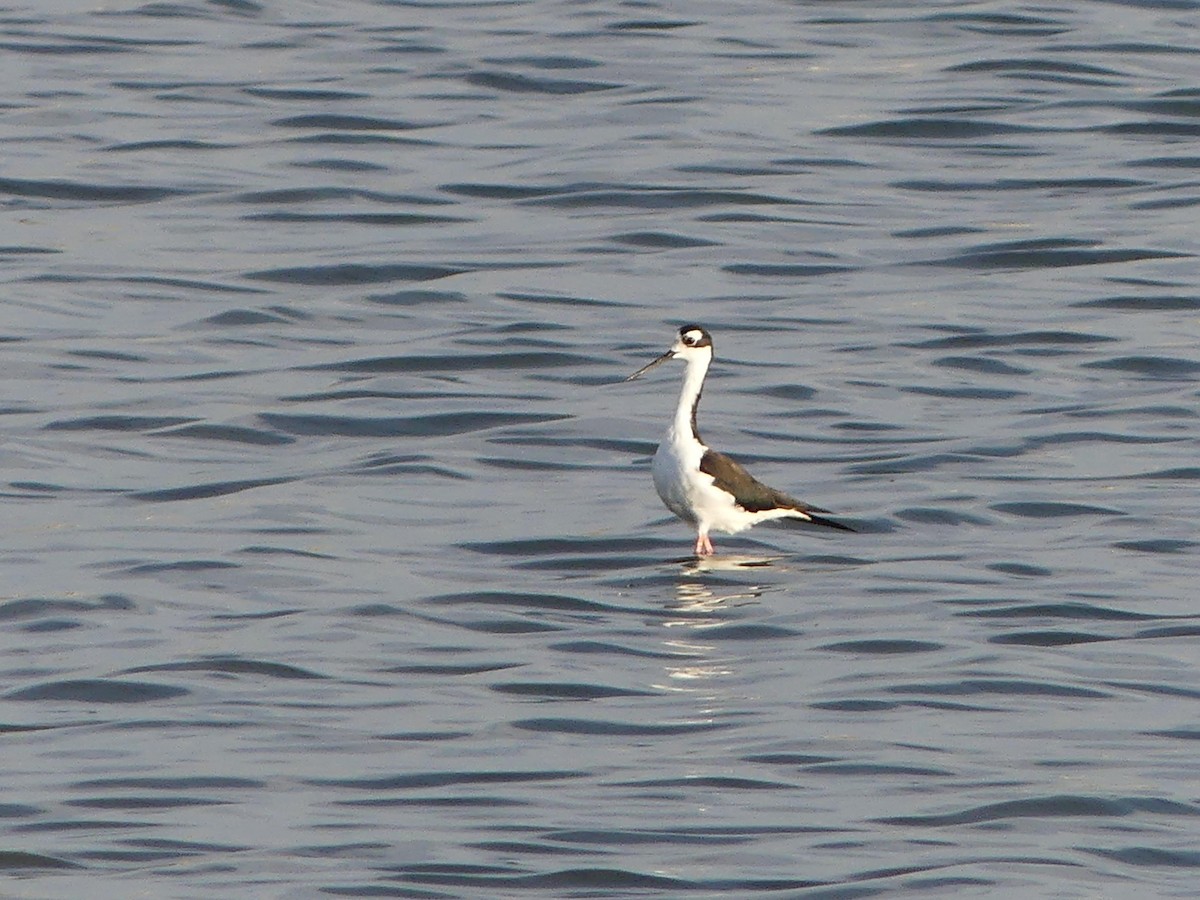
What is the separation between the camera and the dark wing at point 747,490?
13555 mm

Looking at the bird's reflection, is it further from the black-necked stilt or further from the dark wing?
the dark wing

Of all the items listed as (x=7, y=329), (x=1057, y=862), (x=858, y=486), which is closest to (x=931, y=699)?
(x=1057, y=862)

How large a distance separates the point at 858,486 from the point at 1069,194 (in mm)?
7765

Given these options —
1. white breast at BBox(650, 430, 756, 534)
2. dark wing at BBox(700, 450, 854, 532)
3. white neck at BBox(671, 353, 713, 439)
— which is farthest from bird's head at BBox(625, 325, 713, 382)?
dark wing at BBox(700, 450, 854, 532)

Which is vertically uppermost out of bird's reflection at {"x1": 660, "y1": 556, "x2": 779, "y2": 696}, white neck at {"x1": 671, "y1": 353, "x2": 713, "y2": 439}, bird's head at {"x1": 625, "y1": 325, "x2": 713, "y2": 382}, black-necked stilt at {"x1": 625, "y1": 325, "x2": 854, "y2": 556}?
bird's head at {"x1": 625, "y1": 325, "x2": 713, "y2": 382}

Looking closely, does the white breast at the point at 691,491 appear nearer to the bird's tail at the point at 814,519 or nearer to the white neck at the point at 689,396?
the white neck at the point at 689,396

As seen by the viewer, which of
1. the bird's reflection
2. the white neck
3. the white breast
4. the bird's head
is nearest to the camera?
the bird's reflection

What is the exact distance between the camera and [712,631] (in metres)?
12.1

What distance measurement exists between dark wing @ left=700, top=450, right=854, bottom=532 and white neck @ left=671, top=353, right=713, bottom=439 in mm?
249

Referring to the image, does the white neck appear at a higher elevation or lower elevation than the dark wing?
higher

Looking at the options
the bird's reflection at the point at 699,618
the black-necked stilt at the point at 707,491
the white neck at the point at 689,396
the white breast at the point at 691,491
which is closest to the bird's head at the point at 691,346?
the white neck at the point at 689,396

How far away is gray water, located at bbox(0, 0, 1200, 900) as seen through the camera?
9.45 metres

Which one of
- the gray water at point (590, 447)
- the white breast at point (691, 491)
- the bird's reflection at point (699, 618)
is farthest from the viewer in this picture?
the white breast at point (691, 491)

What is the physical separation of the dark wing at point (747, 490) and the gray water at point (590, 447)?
0.92 feet
